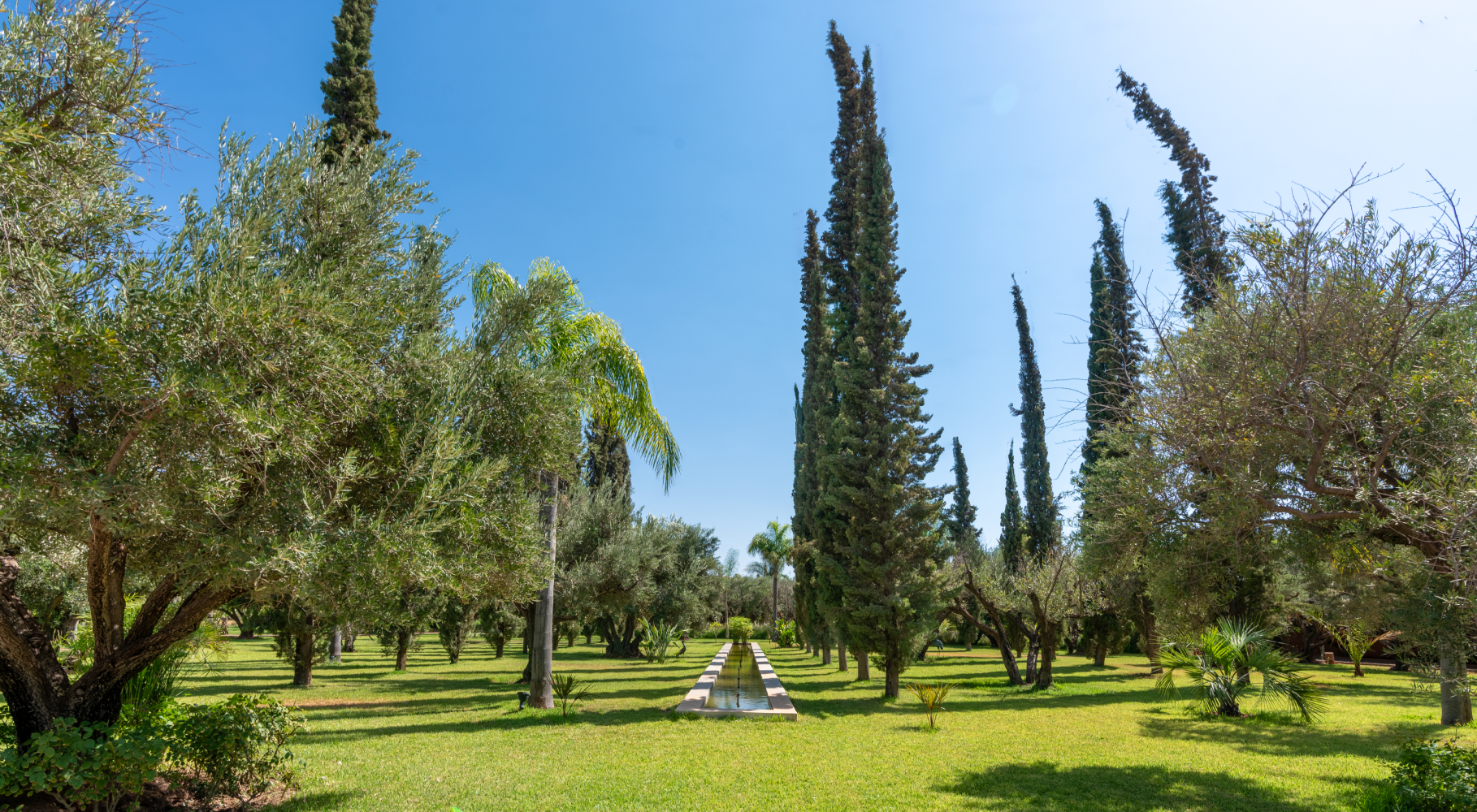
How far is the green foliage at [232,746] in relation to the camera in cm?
663

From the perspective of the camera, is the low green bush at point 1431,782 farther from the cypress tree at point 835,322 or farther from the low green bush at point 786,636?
the low green bush at point 786,636

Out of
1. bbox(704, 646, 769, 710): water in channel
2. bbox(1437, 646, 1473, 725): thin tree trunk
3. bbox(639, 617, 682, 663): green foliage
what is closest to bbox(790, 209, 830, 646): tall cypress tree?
bbox(704, 646, 769, 710): water in channel

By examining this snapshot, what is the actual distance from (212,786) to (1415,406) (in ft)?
37.6

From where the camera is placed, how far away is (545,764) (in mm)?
9086

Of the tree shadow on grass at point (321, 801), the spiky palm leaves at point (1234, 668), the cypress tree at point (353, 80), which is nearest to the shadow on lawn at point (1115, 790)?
the spiky palm leaves at point (1234, 668)

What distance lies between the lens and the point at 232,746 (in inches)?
265

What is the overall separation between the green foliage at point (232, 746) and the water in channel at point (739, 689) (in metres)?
9.29

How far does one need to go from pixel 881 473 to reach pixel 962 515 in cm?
2891

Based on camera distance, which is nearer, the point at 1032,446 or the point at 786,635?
the point at 1032,446

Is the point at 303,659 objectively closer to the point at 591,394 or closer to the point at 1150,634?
the point at 591,394

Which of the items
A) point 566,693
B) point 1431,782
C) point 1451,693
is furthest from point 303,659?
point 1451,693

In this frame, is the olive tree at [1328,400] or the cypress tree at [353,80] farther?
the cypress tree at [353,80]

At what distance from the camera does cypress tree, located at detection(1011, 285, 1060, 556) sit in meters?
36.8

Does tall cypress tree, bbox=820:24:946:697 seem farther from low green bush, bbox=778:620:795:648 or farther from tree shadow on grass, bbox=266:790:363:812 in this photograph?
low green bush, bbox=778:620:795:648
